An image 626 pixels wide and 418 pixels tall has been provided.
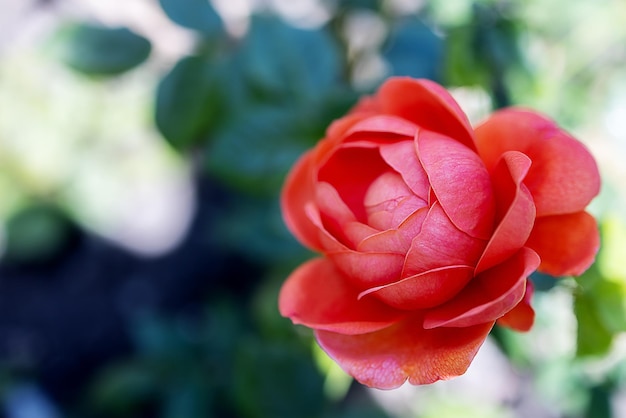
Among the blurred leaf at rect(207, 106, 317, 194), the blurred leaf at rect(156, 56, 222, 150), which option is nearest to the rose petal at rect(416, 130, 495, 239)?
the blurred leaf at rect(207, 106, 317, 194)

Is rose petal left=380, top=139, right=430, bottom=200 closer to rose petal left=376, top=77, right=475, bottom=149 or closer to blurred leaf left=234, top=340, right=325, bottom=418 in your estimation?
rose petal left=376, top=77, right=475, bottom=149

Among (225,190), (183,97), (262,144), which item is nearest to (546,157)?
(262,144)

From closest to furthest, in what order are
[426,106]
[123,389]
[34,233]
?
[426,106], [123,389], [34,233]

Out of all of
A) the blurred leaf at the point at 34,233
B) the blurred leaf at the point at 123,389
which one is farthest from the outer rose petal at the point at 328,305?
the blurred leaf at the point at 34,233

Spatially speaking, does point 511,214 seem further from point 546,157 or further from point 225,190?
point 225,190

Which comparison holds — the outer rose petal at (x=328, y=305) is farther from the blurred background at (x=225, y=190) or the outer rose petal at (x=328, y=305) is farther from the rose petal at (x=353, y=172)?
the blurred background at (x=225, y=190)

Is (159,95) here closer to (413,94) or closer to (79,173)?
(413,94)

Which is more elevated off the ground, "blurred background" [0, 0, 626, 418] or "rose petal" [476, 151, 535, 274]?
"rose petal" [476, 151, 535, 274]
